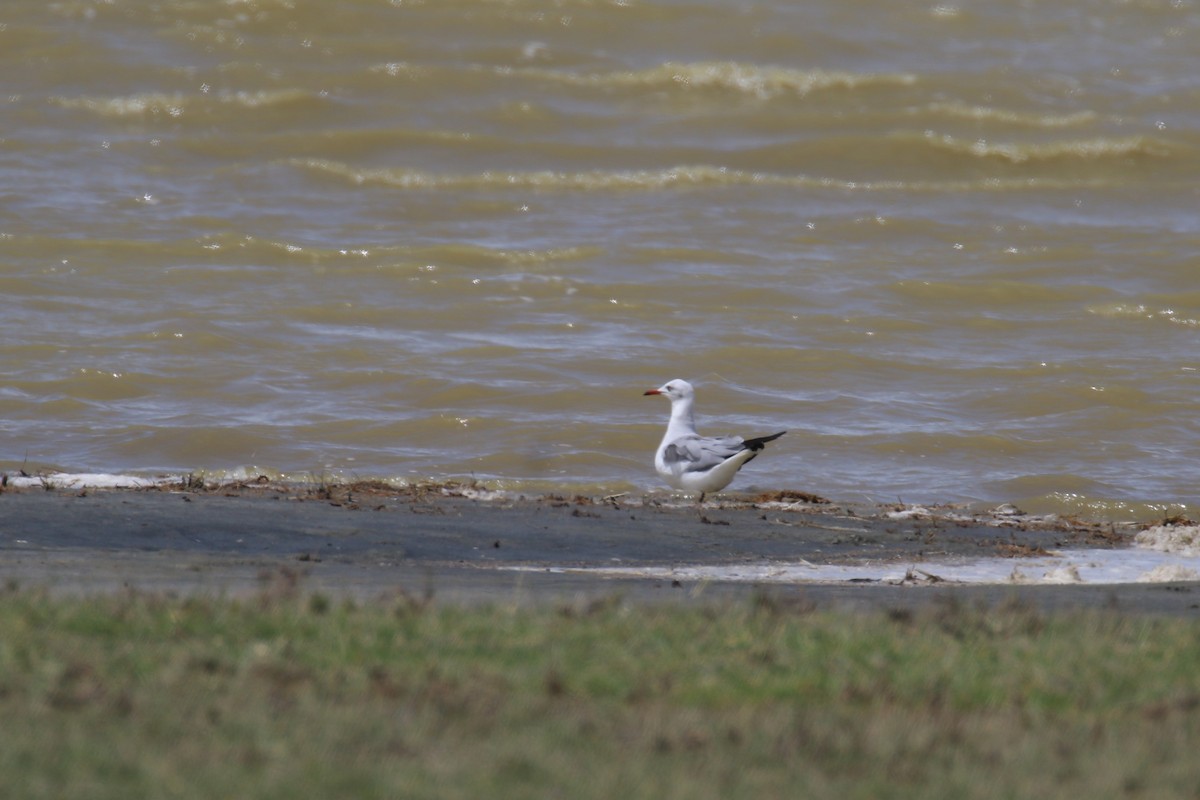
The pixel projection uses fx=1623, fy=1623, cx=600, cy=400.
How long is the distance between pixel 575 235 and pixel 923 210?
5.22m

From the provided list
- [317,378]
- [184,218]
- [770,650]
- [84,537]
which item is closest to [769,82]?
[184,218]

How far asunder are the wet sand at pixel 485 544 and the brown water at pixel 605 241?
2.33 meters

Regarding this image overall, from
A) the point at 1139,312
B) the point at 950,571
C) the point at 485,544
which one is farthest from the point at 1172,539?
the point at 1139,312

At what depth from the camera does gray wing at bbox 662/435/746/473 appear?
11164 mm

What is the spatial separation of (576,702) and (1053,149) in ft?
74.7

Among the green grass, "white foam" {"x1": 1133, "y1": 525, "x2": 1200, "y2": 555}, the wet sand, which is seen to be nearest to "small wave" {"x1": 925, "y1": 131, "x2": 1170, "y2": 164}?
the wet sand

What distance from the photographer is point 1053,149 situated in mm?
Answer: 25484

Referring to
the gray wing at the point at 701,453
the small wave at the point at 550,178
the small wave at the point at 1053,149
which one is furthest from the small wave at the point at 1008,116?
the gray wing at the point at 701,453

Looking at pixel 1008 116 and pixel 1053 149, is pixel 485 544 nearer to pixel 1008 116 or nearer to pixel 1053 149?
pixel 1053 149

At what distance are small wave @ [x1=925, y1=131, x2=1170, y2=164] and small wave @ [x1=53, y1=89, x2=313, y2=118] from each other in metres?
10.3

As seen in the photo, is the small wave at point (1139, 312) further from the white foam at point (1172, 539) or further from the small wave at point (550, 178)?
the white foam at point (1172, 539)

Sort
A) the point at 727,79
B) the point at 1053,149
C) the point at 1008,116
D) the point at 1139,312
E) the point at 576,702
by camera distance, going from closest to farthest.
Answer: the point at 576,702
the point at 1139,312
the point at 1053,149
the point at 1008,116
the point at 727,79

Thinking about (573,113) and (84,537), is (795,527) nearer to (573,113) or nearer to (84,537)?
(84,537)

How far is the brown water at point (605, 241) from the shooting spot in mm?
14219
